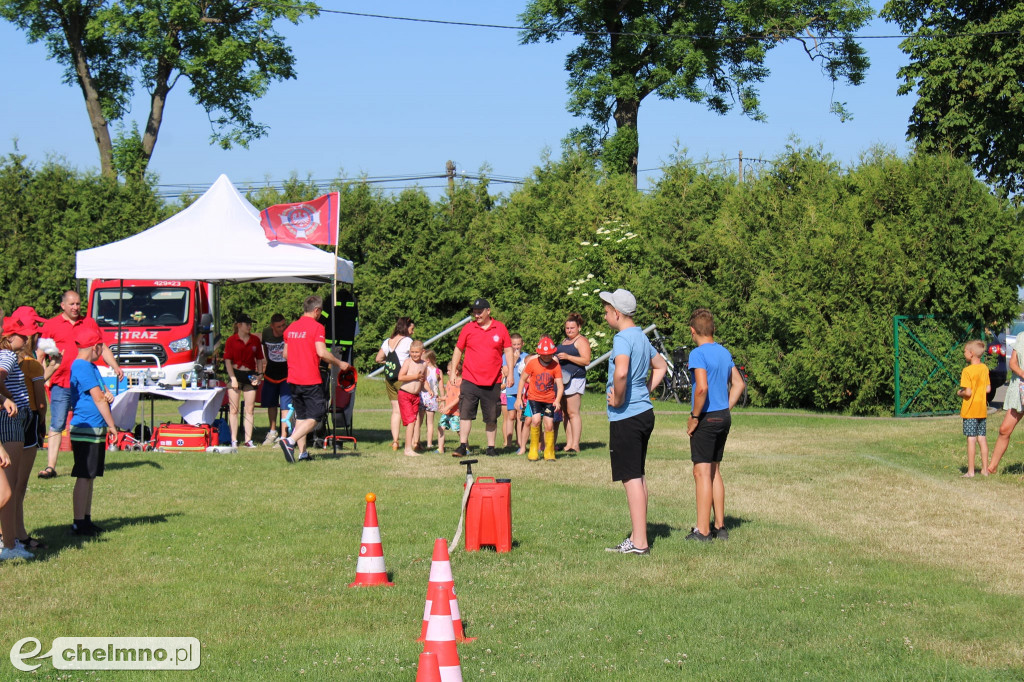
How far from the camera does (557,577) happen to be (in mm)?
7535

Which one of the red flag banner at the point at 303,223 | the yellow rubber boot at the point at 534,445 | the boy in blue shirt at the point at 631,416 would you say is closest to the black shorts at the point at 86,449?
the boy in blue shirt at the point at 631,416

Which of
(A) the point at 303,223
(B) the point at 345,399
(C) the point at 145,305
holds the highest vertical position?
(A) the point at 303,223

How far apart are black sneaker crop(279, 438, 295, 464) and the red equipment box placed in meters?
5.74

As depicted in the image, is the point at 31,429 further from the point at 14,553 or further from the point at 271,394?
the point at 271,394

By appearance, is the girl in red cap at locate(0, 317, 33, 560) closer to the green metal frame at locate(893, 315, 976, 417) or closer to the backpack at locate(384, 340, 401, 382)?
the backpack at locate(384, 340, 401, 382)

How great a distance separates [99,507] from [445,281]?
1852cm

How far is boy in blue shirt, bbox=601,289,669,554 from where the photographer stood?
8094 millimetres

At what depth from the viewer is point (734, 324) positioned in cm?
2333

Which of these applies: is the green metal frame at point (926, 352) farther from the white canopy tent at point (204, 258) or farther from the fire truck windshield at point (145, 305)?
the fire truck windshield at point (145, 305)

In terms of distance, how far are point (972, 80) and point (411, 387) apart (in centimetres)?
2294

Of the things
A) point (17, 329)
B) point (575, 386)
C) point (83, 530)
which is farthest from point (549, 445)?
point (17, 329)

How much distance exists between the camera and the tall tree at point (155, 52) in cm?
3347

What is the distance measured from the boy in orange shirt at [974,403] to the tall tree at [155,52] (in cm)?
2538

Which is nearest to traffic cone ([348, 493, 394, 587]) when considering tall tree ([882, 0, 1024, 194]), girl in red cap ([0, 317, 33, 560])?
girl in red cap ([0, 317, 33, 560])
